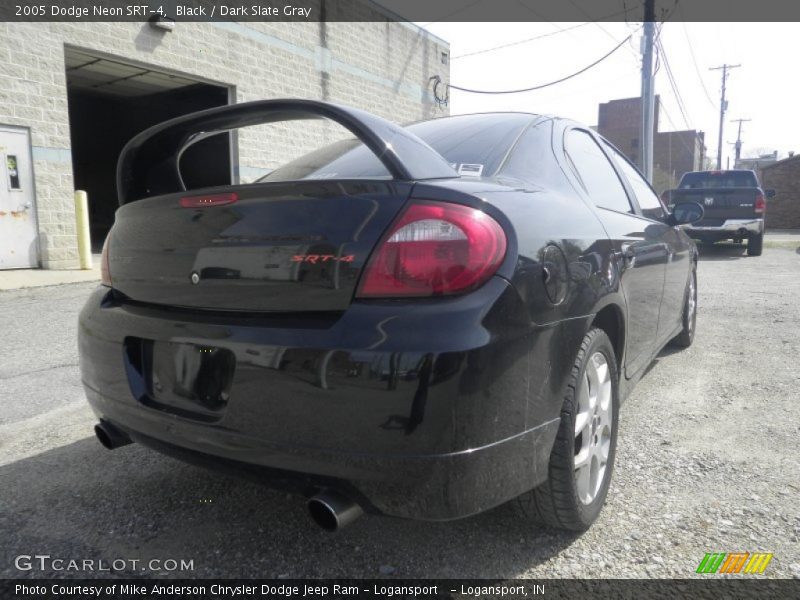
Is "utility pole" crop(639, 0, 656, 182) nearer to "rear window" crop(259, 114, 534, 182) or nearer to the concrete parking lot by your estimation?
the concrete parking lot

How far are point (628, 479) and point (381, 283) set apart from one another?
1.57 metres

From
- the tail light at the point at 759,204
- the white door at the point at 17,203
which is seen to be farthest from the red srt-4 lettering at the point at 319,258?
the tail light at the point at 759,204

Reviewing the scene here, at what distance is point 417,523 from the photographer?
7.08 ft

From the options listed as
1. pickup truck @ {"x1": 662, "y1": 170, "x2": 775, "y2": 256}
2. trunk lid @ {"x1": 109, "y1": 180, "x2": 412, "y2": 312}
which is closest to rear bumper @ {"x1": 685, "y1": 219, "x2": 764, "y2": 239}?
pickup truck @ {"x1": 662, "y1": 170, "x2": 775, "y2": 256}

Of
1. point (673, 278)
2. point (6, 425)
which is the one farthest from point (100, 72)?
point (673, 278)

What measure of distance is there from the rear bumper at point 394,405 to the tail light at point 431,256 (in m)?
0.05

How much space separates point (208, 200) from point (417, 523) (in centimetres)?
132

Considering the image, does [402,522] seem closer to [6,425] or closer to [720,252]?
[6,425]

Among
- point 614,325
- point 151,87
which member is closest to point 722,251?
point 614,325

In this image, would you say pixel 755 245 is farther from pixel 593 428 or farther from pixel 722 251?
pixel 593 428

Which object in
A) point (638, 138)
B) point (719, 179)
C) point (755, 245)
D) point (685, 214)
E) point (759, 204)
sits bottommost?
point (755, 245)

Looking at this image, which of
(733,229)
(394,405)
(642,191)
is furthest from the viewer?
(733,229)

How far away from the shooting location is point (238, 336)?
164 cm

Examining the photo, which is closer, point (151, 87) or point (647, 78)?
point (151, 87)
